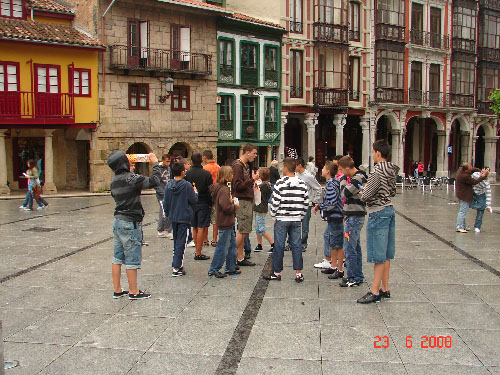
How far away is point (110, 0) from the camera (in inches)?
995

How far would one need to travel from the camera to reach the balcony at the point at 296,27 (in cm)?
3238

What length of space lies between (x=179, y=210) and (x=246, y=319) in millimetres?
2655

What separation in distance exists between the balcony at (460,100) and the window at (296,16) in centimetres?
1297

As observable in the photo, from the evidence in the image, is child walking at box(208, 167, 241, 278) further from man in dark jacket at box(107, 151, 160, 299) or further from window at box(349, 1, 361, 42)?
window at box(349, 1, 361, 42)

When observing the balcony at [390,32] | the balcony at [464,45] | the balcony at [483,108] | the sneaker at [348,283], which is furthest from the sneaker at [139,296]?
the balcony at [483,108]

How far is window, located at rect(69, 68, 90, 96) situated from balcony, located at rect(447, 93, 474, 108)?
25.3 metres

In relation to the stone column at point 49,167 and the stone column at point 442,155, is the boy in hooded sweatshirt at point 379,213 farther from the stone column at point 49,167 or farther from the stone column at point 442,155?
the stone column at point 442,155

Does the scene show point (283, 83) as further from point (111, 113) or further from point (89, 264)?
point (89, 264)

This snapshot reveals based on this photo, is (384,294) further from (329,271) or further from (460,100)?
(460,100)

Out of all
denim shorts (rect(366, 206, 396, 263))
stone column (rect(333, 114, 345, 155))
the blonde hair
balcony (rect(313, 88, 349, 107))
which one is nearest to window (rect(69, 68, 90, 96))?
balcony (rect(313, 88, 349, 107))

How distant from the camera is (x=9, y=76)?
A: 23.2 metres

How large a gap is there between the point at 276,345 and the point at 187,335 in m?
0.95

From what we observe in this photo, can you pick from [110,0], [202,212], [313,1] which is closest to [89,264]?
[202,212]

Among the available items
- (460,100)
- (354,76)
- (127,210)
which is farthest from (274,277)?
(460,100)
